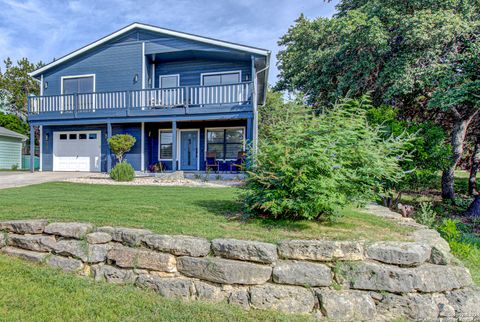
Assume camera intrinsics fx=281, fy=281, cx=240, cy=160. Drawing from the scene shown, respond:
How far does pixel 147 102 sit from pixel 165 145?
2.42 meters

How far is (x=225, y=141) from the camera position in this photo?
1317cm

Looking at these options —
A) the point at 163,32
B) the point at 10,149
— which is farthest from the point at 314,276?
the point at 10,149

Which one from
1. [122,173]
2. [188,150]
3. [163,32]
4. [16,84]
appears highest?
[16,84]

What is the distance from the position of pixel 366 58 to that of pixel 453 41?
2.61 meters

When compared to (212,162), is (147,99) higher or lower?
higher

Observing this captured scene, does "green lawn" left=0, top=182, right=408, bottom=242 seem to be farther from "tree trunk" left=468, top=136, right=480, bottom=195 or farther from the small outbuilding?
the small outbuilding

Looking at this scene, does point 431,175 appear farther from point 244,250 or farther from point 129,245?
point 129,245

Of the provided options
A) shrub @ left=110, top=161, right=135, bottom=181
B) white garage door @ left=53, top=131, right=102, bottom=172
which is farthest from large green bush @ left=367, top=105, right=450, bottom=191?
white garage door @ left=53, top=131, right=102, bottom=172

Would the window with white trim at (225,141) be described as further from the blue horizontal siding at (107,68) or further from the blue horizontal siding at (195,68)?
the blue horizontal siding at (107,68)

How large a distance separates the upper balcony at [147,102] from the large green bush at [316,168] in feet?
23.7

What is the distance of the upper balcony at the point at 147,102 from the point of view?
36.0 ft

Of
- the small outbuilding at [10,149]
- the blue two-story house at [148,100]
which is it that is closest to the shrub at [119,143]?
the blue two-story house at [148,100]

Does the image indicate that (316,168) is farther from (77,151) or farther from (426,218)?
(77,151)

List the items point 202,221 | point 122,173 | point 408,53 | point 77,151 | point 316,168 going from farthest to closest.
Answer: point 77,151, point 122,173, point 408,53, point 202,221, point 316,168
